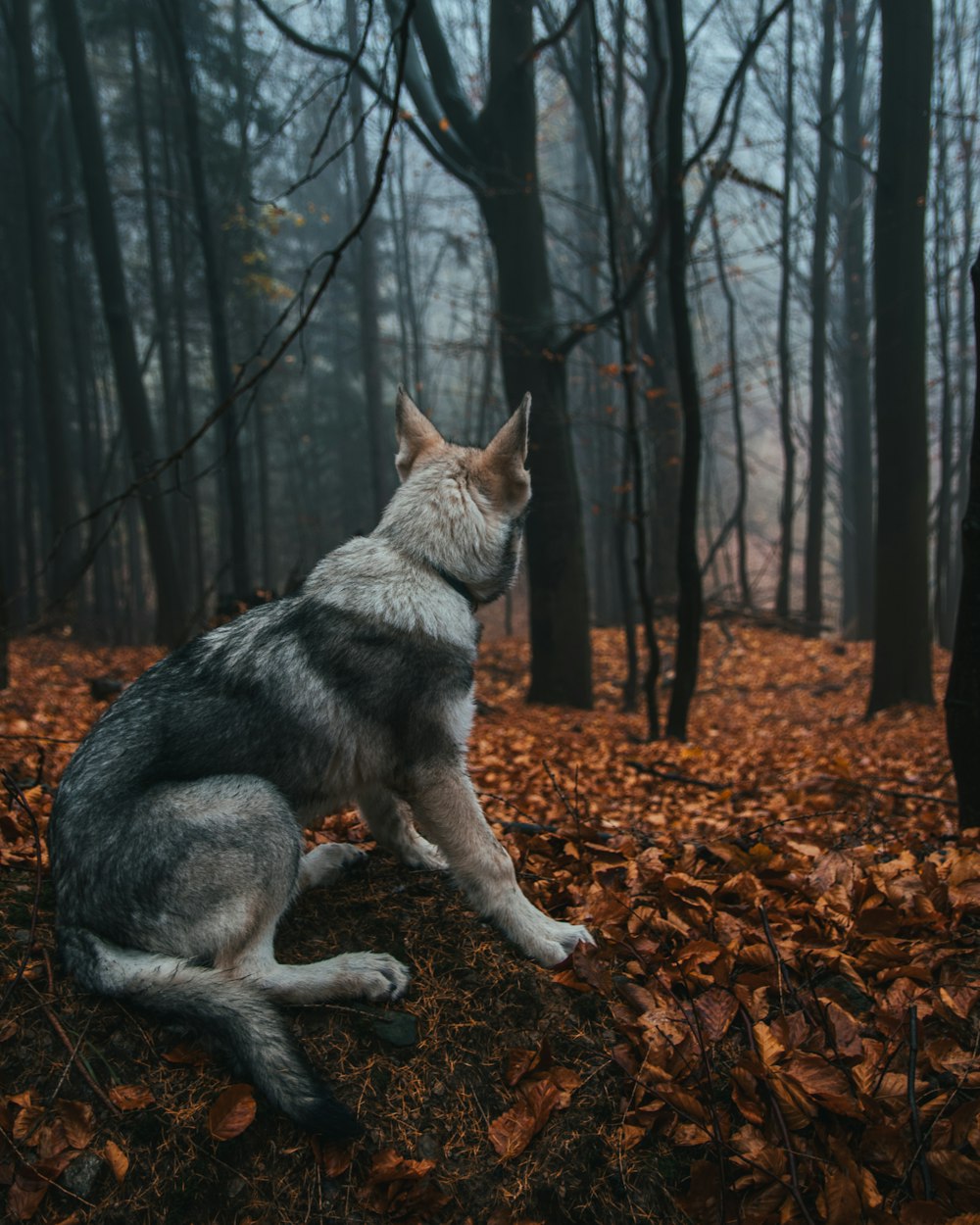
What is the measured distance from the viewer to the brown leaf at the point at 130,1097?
2.46 metres

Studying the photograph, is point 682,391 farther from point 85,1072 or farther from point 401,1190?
point 85,1072

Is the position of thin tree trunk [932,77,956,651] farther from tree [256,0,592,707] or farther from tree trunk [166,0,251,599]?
tree trunk [166,0,251,599]

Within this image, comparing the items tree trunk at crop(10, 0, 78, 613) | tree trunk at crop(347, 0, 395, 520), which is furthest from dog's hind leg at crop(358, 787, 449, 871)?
tree trunk at crop(347, 0, 395, 520)

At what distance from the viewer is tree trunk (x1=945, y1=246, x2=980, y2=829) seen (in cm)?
392

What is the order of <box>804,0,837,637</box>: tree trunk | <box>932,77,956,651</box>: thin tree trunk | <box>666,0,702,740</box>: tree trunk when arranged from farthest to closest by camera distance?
<box>804,0,837,637</box>: tree trunk, <box>932,77,956,651</box>: thin tree trunk, <box>666,0,702,740</box>: tree trunk

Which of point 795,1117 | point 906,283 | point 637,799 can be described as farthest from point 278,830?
point 906,283

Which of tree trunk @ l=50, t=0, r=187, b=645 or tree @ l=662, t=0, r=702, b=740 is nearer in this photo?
tree @ l=662, t=0, r=702, b=740

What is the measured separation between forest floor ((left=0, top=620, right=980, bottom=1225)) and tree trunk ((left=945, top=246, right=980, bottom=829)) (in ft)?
1.16

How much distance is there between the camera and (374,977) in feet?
9.37

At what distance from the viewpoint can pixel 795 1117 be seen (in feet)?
8.27

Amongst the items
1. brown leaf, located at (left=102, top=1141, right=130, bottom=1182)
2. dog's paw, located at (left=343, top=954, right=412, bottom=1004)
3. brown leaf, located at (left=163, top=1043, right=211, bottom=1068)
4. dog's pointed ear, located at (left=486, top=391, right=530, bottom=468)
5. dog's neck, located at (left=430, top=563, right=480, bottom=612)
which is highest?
dog's pointed ear, located at (left=486, top=391, right=530, bottom=468)

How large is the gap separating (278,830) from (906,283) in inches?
426

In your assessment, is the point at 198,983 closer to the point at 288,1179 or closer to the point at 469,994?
the point at 288,1179

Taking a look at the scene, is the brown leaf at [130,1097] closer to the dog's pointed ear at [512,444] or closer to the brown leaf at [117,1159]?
the brown leaf at [117,1159]
